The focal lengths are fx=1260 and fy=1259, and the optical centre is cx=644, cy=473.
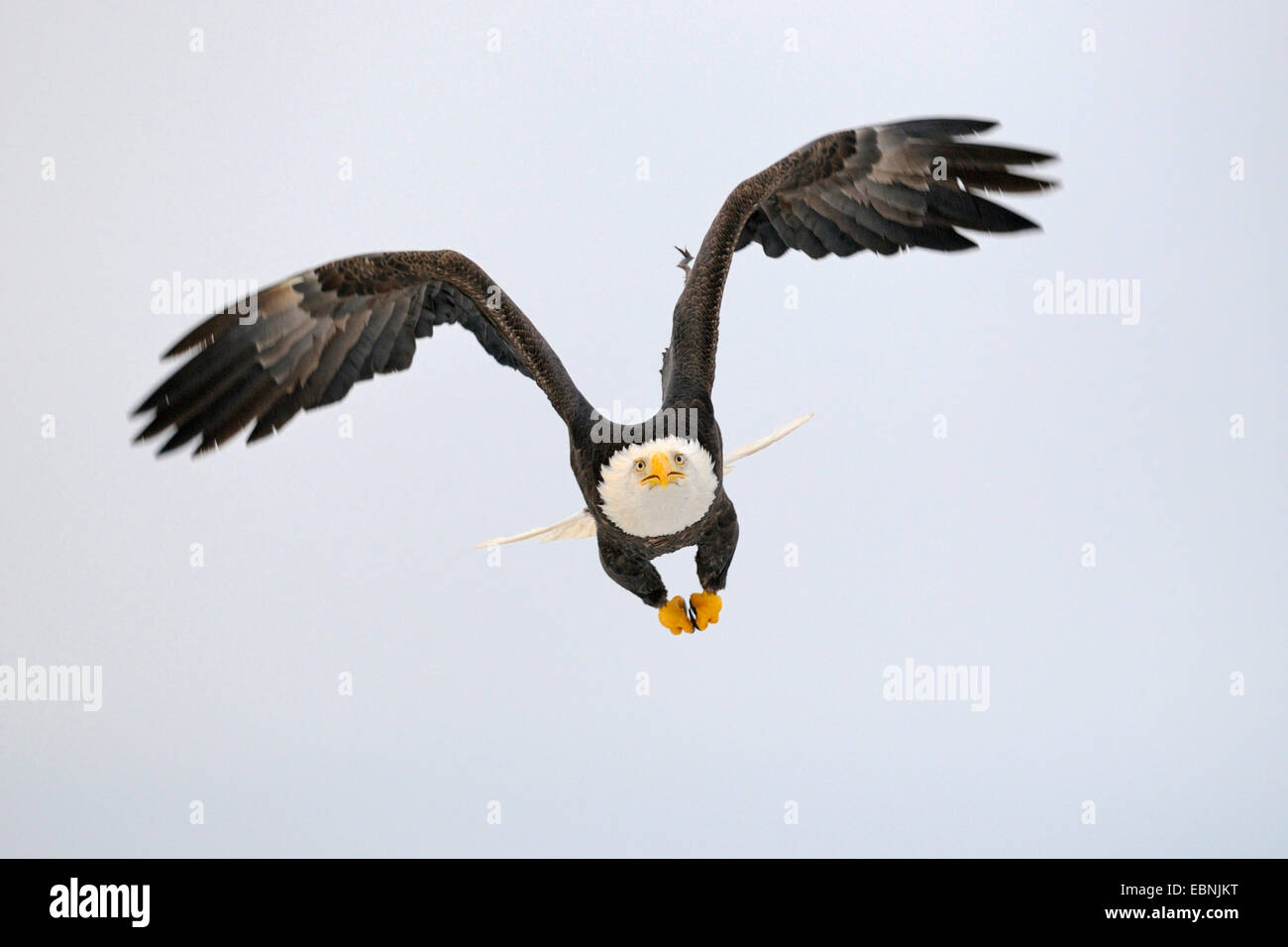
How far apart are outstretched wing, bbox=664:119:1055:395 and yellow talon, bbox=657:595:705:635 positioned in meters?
0.96

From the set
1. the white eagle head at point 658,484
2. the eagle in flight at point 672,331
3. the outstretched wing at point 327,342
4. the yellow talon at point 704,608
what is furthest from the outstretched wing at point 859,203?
the yellow talon at point 704,608

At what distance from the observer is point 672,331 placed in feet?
16.7

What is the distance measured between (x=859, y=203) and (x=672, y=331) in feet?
3.13

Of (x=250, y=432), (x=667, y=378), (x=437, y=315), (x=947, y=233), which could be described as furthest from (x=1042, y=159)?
(x=250, y=432)

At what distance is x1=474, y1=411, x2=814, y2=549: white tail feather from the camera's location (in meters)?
5.36

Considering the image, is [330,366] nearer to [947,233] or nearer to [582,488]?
[582,488]

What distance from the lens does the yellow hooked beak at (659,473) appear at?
4.40 m

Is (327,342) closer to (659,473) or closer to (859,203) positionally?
(659,473)

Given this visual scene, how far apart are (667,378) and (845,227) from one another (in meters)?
1.02

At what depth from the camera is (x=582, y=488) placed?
4859 mm

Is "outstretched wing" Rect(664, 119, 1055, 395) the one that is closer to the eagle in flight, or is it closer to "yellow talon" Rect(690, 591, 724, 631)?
the eagle in flight

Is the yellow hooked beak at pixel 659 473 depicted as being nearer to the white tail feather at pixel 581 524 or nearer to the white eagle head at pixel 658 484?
the white eagle head at pixel 658 484

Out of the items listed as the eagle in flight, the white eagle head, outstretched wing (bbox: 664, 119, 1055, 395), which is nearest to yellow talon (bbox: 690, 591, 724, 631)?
the eagle in flight

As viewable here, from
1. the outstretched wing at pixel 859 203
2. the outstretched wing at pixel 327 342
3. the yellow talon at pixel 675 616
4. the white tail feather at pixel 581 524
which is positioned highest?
the outstretched wing at pixel 859 203
